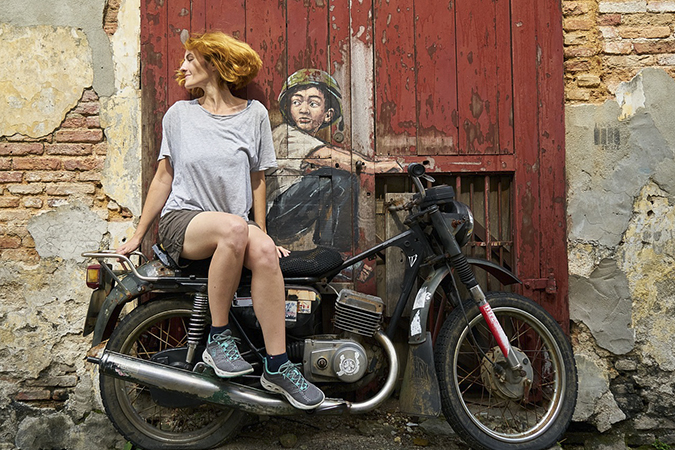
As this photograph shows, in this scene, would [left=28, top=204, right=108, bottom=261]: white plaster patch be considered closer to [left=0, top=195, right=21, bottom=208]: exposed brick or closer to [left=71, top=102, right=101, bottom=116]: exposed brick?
[left=0, top=195, right=21, bottom=208]: exposed brick

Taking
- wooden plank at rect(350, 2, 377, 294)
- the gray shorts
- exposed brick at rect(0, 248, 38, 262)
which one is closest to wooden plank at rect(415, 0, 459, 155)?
wooden plank at rect(350, 2, 377, 294)

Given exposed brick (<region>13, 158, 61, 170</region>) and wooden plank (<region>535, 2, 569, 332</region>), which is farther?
wooden plank (<region>535, 2, 569, 332</region>)

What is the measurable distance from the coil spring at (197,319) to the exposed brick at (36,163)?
1.34 metres

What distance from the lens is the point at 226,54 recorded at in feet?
9.18

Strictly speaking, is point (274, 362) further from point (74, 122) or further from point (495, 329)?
point (74, 122)

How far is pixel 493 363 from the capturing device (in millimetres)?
2709

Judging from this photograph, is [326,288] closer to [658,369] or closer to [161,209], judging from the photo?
[161,209]

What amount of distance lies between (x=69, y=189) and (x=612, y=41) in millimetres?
3486

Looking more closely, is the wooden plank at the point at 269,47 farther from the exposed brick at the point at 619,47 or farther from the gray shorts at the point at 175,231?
the exposed brick at the point at 619,47

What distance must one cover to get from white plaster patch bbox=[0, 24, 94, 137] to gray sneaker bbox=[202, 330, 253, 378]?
1734mm

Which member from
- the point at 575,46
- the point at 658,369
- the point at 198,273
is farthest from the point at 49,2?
the point at 658,369

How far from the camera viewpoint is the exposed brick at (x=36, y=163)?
3.03 metres

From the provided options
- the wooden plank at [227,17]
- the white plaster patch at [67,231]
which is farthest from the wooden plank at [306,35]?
the white plaster patch at [67,231]

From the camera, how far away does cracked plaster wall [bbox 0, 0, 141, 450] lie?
2955mm
